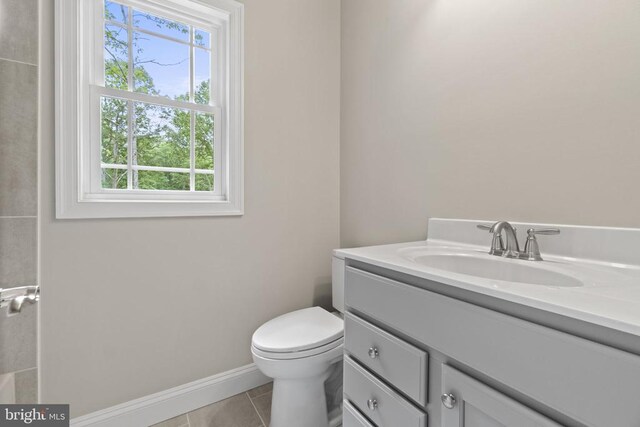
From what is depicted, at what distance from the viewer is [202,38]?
1.61 metres

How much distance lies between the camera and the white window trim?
3.84 feet

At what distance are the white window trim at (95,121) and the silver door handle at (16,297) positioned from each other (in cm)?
45

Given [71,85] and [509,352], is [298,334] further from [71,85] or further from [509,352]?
[71,85]

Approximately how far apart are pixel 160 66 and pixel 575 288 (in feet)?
6.26

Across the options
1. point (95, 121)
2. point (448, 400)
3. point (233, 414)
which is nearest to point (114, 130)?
point (95, 121)

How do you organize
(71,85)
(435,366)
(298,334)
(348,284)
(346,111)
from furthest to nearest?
(346,111), (298,334), (71,85), (348,284), (435,366)

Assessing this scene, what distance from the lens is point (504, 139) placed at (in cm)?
106

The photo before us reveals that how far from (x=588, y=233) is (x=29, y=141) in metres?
1.92

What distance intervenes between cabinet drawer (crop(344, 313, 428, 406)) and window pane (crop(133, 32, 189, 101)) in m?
1.48

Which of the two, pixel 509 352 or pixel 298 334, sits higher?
pixel 509 352

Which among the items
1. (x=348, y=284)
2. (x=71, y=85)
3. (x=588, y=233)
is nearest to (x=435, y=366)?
(x=348, y=284)

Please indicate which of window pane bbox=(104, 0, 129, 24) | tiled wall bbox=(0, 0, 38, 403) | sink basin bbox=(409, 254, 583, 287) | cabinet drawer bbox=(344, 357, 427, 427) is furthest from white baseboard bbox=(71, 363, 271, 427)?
window pane bbox=(104, 0, 129, 24)

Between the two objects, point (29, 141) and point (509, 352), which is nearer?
point (509, 352)

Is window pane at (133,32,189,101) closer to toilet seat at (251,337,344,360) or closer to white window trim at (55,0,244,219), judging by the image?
white window trim at (55,0,244,219)
